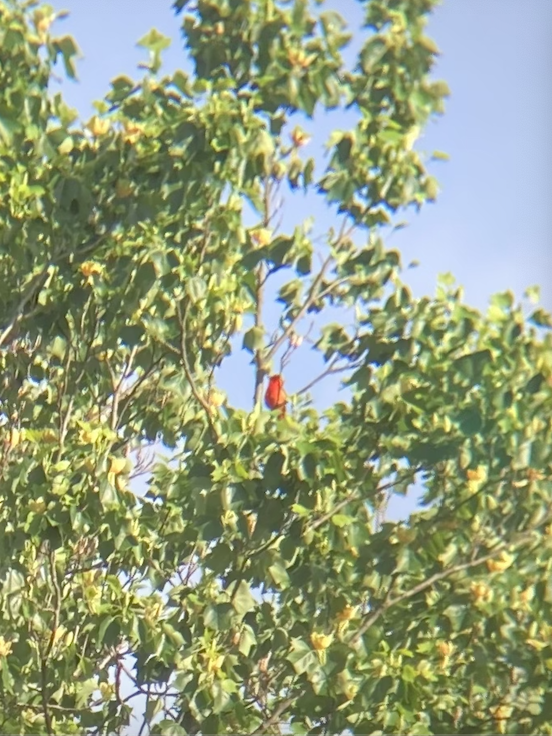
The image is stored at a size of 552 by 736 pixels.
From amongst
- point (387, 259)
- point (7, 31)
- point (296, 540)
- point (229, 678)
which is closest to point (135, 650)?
point (229, 678)

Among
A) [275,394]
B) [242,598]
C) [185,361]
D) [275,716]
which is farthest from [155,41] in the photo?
[275,716]

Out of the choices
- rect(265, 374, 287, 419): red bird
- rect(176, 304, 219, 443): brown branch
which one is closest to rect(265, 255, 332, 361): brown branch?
rect(265, 374, 287, 419): red bird

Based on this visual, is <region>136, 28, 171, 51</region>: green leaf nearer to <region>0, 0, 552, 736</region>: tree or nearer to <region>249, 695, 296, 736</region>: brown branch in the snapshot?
<region>0, 0, 552, 736</region>: tree

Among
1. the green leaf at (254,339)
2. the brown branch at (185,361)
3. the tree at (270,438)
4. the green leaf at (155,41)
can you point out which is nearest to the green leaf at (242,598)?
the tree at (270,438)

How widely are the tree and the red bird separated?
1.30ft

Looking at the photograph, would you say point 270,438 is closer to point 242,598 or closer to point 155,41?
point 242,598

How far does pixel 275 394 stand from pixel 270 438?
1.21m

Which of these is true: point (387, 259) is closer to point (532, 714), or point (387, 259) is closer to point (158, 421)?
point (158, 421)

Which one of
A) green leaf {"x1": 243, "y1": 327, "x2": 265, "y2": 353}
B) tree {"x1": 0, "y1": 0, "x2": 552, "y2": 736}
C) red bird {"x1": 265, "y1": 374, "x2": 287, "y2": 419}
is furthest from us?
red bird {"x1": 265, "y1": 374, "x2": 287, "y2": 419}

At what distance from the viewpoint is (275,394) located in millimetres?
5738

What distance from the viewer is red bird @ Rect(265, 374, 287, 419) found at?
5.72 metres

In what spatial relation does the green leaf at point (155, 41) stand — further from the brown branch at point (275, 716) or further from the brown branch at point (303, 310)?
the brown branch at point (275, 716)

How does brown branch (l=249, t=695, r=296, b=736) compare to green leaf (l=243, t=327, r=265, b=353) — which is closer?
brown branch (l=249, t=695, r=296, b=736)

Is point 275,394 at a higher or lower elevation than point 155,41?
lower
